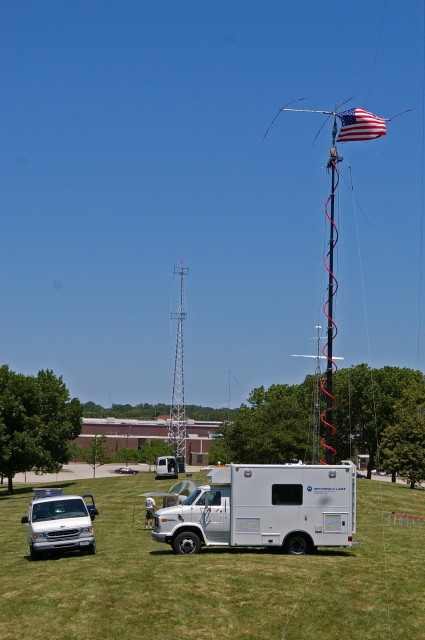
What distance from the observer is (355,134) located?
102 feet

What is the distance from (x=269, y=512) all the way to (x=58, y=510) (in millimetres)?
6688

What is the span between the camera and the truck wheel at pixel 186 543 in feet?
82.0

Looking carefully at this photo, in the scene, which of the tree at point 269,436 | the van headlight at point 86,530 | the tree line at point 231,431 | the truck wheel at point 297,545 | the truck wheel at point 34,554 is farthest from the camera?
the tree at point 269,436

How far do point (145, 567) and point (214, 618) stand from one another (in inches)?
181

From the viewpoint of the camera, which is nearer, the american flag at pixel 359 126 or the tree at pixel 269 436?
the american flag at pixel 359 126

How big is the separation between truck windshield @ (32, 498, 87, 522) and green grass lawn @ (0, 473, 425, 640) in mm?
1297

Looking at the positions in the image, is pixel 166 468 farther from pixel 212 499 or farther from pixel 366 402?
pixel 212 499

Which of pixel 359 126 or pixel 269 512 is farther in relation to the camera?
pixel 359 126

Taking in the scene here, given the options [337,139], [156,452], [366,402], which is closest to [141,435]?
[156,452]

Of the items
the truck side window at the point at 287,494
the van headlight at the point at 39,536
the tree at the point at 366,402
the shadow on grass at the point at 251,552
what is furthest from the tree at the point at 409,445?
the van headlight at the point at 39,536

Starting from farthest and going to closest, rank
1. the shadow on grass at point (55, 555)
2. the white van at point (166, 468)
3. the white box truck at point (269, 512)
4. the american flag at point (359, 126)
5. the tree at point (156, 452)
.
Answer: the tree at point (156, 452) → the white van at point (166, 468) → the american flag at point (359, 126) → the shadow on grass at point (55, 555) → the white box truck at point (269, 512)

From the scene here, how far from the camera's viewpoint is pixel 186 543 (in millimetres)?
25031

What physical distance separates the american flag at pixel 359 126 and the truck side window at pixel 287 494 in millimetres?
13476

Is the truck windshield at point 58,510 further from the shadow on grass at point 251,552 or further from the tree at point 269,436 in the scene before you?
the tree at point 269,436
